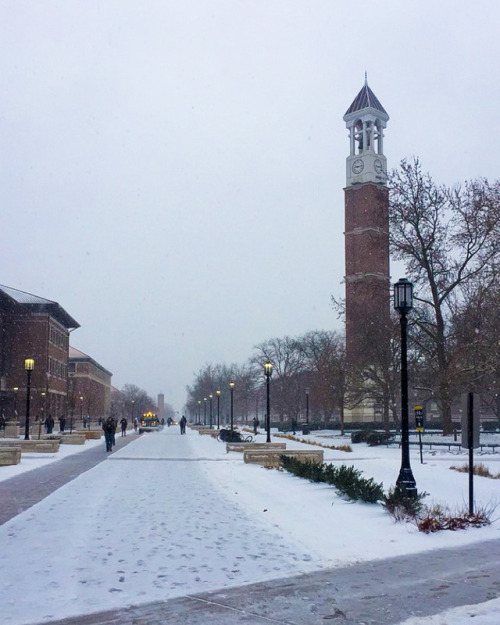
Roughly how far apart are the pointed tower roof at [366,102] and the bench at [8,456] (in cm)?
7912

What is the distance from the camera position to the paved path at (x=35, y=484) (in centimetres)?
1293

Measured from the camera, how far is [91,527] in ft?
35.2

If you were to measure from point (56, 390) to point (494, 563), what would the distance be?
84.2 metres

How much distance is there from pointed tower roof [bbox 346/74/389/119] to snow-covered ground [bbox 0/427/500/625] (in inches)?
3258

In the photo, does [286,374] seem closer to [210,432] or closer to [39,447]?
[210,432]

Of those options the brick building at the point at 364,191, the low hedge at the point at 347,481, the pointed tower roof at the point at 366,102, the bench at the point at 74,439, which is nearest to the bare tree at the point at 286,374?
the brick building at the point at 364,191

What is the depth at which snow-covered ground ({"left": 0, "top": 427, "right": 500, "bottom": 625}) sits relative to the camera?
7.11 m

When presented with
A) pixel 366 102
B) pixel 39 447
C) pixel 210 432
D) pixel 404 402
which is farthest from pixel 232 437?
pixel 366 102

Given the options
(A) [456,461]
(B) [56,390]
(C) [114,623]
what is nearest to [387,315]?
(A) [456,461]

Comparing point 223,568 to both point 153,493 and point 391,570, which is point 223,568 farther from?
point 153,493

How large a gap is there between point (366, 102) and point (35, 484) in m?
85.3

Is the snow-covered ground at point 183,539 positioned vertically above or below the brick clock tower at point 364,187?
below

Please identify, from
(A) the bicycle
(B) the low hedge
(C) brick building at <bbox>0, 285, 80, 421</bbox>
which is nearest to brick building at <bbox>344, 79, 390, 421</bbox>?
(A) the bicycle

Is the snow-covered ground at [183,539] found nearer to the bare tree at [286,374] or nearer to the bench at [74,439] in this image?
the bench at [74,439]
